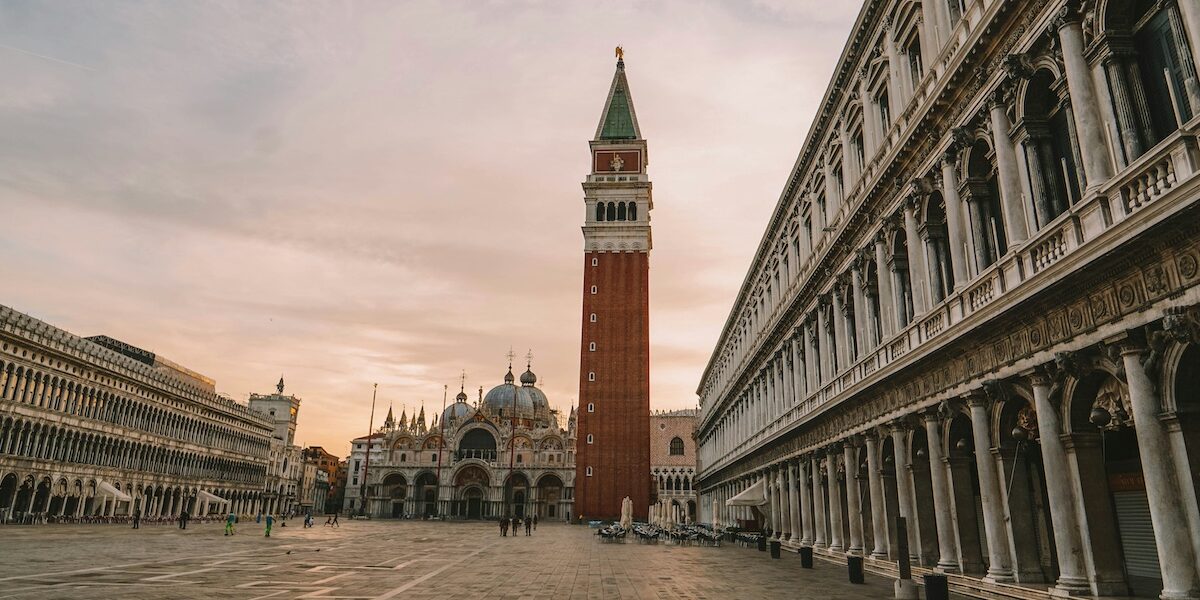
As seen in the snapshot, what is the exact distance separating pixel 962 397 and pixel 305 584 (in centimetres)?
1530

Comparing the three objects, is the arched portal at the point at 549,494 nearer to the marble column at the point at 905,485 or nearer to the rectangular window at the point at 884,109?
the marble column at the point at 905,485

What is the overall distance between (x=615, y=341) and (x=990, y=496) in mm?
61649

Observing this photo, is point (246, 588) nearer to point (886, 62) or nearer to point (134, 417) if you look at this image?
point (886, 62)

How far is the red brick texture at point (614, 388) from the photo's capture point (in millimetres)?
72500

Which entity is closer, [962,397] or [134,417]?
[962,397]

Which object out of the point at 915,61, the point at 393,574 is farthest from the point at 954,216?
the point at 393,574

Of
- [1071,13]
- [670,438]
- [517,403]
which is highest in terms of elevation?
[517,403]

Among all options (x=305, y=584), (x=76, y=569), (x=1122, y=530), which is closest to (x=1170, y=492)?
(x=1122, y=530)

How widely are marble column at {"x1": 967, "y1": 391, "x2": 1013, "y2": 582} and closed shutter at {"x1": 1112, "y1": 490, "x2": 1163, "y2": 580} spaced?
1920 millimetres

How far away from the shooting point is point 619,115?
8688 centimetres

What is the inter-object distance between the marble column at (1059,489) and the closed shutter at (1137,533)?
1.15 meters

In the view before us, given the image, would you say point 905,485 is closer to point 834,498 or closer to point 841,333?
point 834,498

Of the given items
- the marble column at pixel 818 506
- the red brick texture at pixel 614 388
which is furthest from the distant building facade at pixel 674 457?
the marble column at pixel 818 506

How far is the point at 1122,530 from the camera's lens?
42.3 ft
